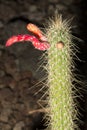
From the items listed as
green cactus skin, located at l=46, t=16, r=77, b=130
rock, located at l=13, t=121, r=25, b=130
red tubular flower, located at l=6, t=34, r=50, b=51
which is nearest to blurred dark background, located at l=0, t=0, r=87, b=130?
rock, located at l=13, t=121, r=25, b=130

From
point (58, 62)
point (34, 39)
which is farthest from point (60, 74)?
point (34, 39)

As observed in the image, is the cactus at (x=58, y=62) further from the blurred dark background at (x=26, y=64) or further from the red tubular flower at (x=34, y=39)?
the blurred dark background at (x=26, y=64)

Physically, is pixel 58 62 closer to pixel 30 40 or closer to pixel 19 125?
pixel 30 40

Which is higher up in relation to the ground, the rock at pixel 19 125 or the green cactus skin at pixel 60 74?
the green cactus skin at pixel 60 74

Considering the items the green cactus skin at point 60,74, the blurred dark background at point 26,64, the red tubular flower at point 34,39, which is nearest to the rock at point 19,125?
the blurred dark background at point 26,64

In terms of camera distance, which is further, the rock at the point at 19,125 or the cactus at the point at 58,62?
the rock at the point at 19,125

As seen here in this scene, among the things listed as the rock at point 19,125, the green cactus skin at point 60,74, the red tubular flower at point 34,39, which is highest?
the red tubular flower at point 34,39
